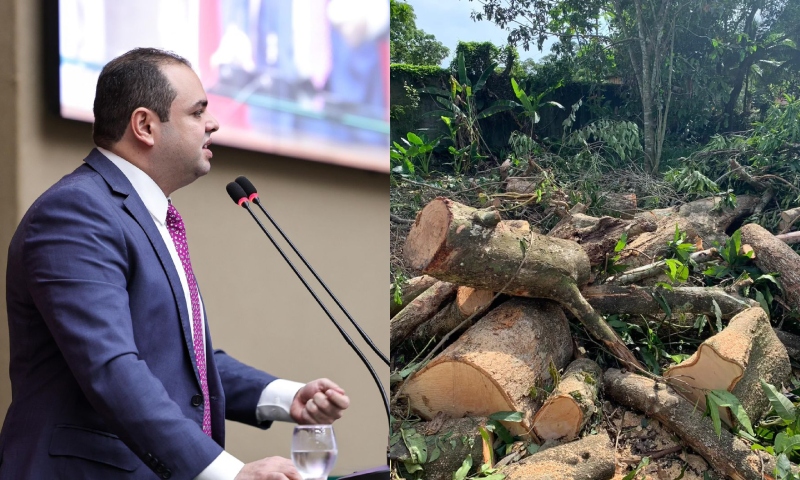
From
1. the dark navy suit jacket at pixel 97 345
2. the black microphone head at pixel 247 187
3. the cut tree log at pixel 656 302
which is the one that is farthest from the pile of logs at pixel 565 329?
Result: the dark navy suit jacket at pixel 97 345

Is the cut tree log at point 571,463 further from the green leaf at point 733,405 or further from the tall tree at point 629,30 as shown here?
the tall tree at point 629,30

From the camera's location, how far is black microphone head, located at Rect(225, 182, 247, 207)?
1896mm

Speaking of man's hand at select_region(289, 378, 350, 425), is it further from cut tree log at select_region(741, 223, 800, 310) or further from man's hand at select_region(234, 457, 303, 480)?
cut tree log at select_region(741, 223, 800, 310)

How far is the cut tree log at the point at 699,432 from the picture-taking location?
7.43 feet

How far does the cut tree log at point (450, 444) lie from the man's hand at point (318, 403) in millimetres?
788

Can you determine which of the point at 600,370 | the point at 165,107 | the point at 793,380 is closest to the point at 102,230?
the point at 165,107

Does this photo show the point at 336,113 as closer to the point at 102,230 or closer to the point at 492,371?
the point at 492,371

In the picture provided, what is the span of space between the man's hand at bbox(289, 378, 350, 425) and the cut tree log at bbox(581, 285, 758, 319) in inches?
45.0

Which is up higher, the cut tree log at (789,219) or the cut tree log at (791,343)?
the cut tree log at (789,219)

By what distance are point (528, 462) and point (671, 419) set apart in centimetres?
44

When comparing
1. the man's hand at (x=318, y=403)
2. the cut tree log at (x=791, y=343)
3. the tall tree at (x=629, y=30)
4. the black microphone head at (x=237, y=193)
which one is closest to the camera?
the man's hand at (x=318, y=403)

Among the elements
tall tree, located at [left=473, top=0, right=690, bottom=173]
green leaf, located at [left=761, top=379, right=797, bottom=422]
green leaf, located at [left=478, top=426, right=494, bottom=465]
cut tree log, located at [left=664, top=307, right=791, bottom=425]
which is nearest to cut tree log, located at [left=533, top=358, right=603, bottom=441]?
green leaf, located at [left=478, top=426, right=494, bottom=465]

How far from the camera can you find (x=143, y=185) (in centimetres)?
150

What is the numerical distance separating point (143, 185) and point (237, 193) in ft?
1.38
